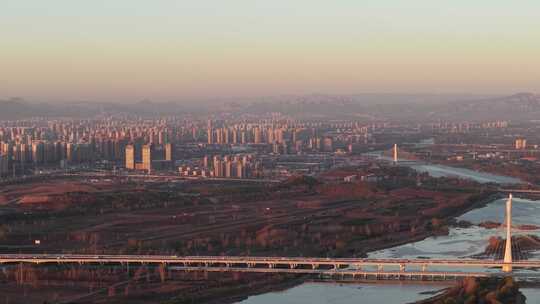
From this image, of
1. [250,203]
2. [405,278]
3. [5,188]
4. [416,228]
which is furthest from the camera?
[5,188]

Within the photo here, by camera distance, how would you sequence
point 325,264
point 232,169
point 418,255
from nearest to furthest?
point 325,264 → point 418,255 → point 232,169

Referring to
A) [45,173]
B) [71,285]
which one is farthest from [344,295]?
[45,173]

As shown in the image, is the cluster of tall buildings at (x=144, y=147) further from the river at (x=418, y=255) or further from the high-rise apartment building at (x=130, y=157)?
the river at (x=418, y=255)

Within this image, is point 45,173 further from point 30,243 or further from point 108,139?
point 30,243

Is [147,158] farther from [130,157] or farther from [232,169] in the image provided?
[232,169]

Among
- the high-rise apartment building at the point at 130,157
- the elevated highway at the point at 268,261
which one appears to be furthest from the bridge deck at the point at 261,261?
the high-rise apartment building at the point at 130,157

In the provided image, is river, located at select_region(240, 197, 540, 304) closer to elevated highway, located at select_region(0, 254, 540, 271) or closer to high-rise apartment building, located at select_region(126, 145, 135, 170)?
elevated highway, located at select_region(0, 254, 540, 271)

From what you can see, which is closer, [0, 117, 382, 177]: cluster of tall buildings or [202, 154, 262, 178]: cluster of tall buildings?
[202, 154, 262, 178]: cluster of tall buildings

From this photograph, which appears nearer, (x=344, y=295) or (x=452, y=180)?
(x=344, y=295)

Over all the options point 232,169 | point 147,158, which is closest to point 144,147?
point 147,158

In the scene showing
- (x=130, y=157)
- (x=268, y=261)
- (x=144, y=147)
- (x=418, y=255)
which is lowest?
(x=418, y=255)

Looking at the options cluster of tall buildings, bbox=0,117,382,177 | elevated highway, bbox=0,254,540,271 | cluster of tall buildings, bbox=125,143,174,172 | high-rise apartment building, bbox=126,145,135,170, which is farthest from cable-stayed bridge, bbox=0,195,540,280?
high-rise apartment building, bbox=126,145,135,170
